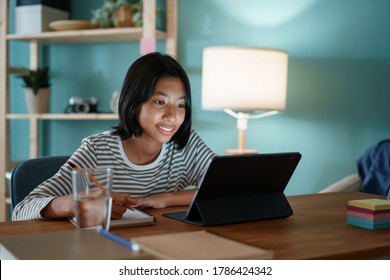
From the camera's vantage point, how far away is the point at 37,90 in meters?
3.70

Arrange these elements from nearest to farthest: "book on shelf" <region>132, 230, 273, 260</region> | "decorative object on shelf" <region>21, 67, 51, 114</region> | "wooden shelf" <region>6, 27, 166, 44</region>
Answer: "book on shelf" <region>132, 230, 273, 260</region> → "wooden shelf" <region>6, 27, 166, 44</region> → "decorative object on shelf" <region>21, 67, 51, 114</region>

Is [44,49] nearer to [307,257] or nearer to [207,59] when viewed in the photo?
[207,59]

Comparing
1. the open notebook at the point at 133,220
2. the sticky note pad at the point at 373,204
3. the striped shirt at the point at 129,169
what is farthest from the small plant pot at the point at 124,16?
the sticky note pad at the point at 373,204

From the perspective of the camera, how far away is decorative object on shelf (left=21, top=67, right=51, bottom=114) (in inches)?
146

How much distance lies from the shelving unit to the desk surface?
2.04 m

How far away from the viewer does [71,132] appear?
394 centimetres

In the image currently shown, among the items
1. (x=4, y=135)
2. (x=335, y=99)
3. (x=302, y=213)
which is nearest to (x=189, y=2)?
(x=335, y=99)

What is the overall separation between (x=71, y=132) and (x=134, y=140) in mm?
2285

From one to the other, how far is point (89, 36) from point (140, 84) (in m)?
2.01

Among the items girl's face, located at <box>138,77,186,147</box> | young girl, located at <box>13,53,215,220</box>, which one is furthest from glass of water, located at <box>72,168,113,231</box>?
girl's face, located at <box>138,77,186,147</box>

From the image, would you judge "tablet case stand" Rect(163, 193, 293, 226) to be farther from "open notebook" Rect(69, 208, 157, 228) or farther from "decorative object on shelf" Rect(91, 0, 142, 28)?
"decorative object on shelf" Rect(91, 0, 142, 28)

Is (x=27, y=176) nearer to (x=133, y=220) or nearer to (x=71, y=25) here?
(x=133, y=220)

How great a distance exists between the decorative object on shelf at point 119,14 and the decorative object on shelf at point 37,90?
1.71 feet

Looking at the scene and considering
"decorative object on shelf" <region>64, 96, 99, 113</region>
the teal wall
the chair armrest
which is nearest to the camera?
the chair armrest
